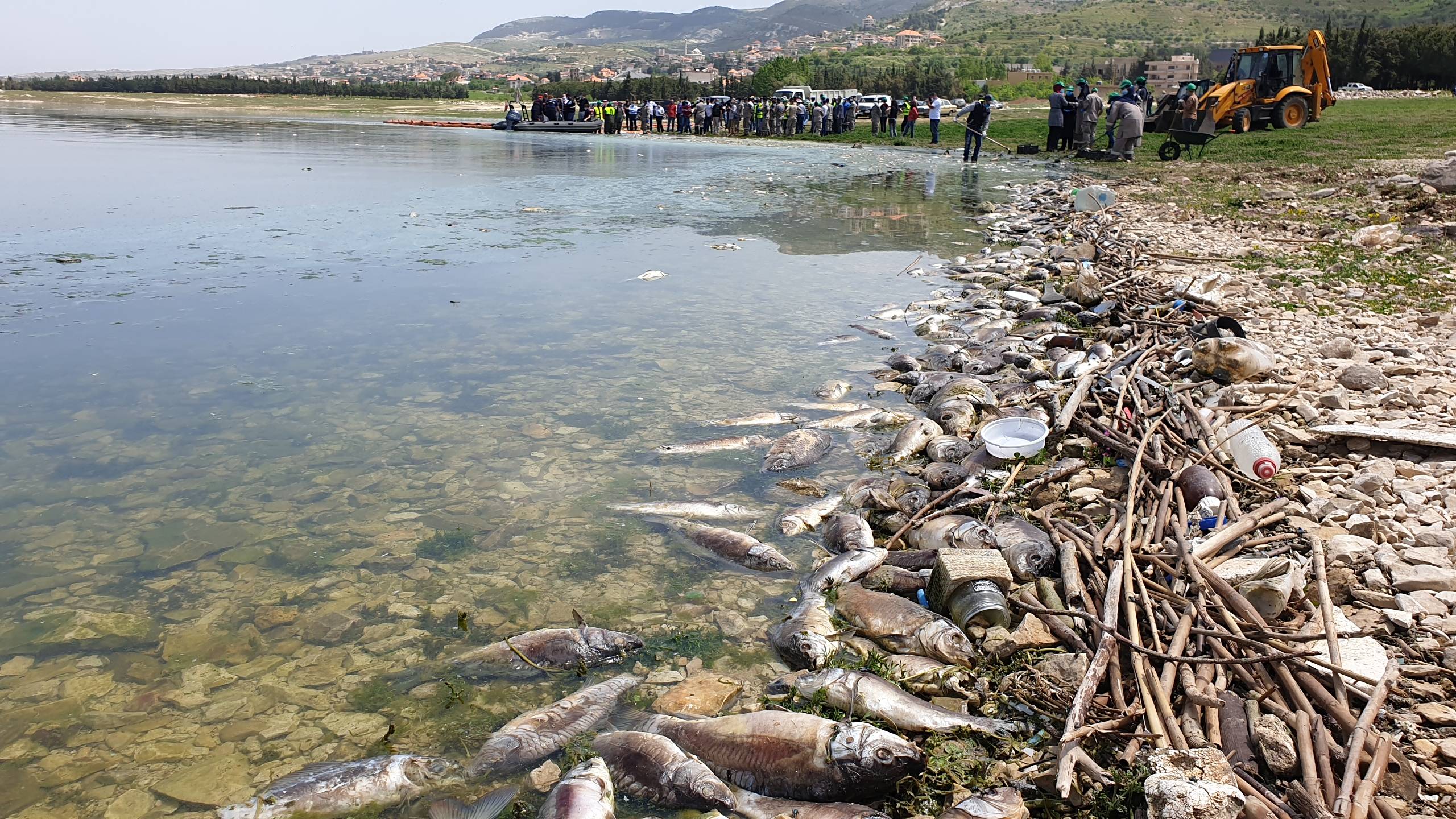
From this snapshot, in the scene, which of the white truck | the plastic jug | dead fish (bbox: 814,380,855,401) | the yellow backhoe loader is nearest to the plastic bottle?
dead fish (bbox: 814,380,855,401)

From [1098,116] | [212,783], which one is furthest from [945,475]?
[1098,116]

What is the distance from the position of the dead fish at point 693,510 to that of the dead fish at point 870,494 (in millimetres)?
580

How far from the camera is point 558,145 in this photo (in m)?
38.5

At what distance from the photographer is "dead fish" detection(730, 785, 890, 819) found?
281 cm

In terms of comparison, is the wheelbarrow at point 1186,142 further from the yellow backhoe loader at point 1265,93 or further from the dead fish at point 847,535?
the dead fish at point 847,535

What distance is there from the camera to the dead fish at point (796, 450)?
5.76 m

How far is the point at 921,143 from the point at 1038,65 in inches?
3772

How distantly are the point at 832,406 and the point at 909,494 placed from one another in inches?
68.7

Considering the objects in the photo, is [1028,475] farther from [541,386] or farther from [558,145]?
[558,145]

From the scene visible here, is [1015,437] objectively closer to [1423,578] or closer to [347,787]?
[1423,578]

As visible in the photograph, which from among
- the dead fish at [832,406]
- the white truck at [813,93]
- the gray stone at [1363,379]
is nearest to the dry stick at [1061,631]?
the dead fish at [832,406]

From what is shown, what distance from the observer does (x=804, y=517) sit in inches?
198

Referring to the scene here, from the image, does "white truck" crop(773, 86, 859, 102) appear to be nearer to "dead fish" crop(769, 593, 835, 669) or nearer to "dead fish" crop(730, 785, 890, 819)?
"dead fish" crop(769, 593, 835, 669)

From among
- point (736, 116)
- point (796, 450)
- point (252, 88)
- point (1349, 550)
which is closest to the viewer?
point (1349, 550)
